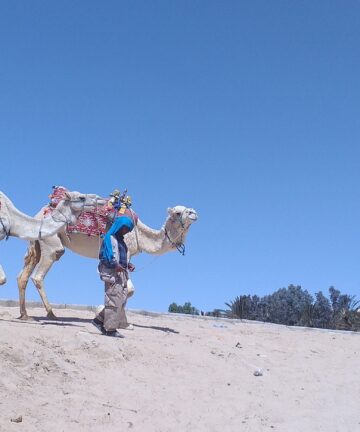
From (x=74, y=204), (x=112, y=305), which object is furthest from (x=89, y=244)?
(x=112, y=305)

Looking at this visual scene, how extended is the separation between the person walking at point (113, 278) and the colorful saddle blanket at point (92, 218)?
181 cm

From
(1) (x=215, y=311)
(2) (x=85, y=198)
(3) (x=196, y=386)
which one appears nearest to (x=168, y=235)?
(2) (x=85, y=198)

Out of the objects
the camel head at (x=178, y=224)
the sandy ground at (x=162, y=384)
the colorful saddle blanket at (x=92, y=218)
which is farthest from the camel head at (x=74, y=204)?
the camel head at (x=178, y=224)

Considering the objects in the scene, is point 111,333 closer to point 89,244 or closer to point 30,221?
point 30,221

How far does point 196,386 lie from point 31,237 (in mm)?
3539

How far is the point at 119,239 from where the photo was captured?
10609 mm

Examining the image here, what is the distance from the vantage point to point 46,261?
1204 cm

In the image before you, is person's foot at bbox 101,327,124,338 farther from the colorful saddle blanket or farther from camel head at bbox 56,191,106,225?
the colorful saddle blanket

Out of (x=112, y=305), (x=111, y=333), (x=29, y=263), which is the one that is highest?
(x=29, y=263)

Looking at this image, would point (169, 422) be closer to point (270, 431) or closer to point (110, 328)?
point (270, 431)

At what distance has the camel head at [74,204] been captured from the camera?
10672mm

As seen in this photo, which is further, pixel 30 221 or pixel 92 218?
pixel 92 218

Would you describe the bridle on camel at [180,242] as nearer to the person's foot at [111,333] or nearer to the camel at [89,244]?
the camel at [89,244]

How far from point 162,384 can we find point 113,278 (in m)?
2.43
